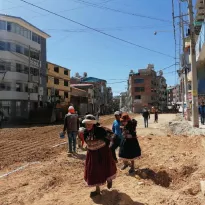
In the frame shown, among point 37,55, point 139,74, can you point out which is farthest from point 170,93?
point 37,55

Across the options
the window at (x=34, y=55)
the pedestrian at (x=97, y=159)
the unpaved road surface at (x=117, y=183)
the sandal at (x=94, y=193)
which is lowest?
the unpaved road surface at (x=117, y=183)

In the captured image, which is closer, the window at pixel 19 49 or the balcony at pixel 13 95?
the balcony at pixel 13 95

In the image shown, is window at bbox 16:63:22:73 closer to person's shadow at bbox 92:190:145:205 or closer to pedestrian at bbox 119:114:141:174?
pedestrian at bbox 119:114:141:174

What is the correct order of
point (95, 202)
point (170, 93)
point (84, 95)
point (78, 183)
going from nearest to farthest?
point (95, 202) < point (78, 183) < point (84, 95) < point (170, 93)

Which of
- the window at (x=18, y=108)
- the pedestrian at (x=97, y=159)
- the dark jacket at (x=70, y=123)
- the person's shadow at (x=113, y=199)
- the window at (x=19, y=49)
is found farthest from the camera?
the window at (x=19, y=49)

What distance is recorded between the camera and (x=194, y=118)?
46.3 feet

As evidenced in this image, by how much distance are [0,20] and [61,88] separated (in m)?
19.0

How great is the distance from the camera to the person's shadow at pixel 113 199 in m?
4.45

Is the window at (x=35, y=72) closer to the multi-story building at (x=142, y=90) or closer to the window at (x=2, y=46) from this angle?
the window at (x=2, y=46)

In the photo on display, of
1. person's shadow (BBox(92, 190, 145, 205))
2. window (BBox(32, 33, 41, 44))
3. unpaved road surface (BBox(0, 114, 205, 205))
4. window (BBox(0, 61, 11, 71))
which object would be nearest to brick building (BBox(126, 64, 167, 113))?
window (BBox(32, 33, 41, 44))

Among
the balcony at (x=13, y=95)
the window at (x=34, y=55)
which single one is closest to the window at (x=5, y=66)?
the balcony at (x=13, y=95)

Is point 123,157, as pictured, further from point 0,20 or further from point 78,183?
point 0,20

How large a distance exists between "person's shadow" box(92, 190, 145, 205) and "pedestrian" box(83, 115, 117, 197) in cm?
12

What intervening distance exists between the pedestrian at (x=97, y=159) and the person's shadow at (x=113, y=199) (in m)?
0.12
